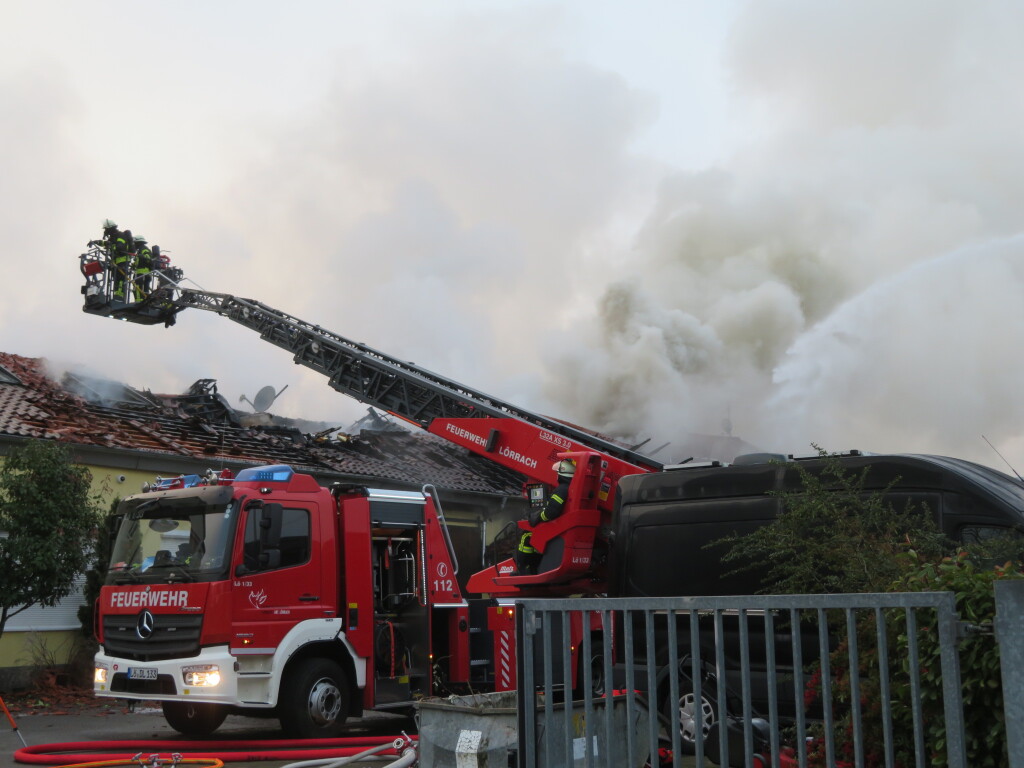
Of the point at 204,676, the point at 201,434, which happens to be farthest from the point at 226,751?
the point at 201,434

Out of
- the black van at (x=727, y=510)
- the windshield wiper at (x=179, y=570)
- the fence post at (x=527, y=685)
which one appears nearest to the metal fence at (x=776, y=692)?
the fence post at (x=527, y=685)

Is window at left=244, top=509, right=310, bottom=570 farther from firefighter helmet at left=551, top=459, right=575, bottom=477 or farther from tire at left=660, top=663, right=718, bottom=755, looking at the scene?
tire at left=660, top=663, right=718, bottom=755

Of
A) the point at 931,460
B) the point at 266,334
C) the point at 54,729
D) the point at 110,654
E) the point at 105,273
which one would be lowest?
the point at 54,729

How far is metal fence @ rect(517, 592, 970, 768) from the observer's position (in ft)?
11.5

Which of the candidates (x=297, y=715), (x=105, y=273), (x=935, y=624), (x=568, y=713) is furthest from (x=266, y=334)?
(x=935, y=624)

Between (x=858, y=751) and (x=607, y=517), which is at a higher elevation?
(x=607, y=517)

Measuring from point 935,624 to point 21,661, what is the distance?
505 inches

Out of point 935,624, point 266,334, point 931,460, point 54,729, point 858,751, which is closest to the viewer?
point 858,751

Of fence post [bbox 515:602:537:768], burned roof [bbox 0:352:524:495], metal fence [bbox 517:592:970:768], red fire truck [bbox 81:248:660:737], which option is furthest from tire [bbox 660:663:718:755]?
burned roof [bbox 0:352:524:495]

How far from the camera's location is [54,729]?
34.6ft

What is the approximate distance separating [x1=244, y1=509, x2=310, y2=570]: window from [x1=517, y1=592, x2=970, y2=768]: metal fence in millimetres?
4643

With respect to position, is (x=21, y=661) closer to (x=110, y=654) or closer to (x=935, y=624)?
(x=110, y=654)

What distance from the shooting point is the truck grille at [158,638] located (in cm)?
874

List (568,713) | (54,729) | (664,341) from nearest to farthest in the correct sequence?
1. (568,713)
2. (54,729)
3. (664,341)
